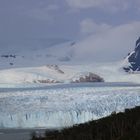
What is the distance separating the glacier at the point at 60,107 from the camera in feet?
117

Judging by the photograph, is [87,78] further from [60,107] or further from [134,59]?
[60,107]

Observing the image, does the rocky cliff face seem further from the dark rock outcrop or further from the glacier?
the glacier

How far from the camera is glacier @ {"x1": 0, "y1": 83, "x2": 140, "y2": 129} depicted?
35.7 m

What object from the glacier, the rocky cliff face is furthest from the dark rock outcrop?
the glacier

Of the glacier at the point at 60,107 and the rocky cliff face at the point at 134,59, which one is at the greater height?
the rocky cliff face at the point at 134,59

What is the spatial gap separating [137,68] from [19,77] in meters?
44.8

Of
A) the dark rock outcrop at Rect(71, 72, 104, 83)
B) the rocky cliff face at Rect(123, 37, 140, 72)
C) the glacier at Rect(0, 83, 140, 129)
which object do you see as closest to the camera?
the glacier at Rect(0, 83, 140, 129)

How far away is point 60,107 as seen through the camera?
3897cm

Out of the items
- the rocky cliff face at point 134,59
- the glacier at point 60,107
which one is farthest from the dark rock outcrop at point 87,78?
the glacier at point 60,107

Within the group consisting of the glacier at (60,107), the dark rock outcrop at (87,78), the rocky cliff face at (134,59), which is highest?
the rocky cliff face at (134,59)

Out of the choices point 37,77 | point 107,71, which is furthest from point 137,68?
point 37,77

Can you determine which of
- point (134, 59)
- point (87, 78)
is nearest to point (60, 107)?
point (87, 78)

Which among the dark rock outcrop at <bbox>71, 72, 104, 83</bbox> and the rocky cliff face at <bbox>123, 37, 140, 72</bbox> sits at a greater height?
the rocky cliff face at <bbox>123, 37, 140, 72</bbox>

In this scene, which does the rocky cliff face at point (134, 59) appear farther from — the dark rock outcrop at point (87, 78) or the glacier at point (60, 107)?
the glacier at point (60, 107)
